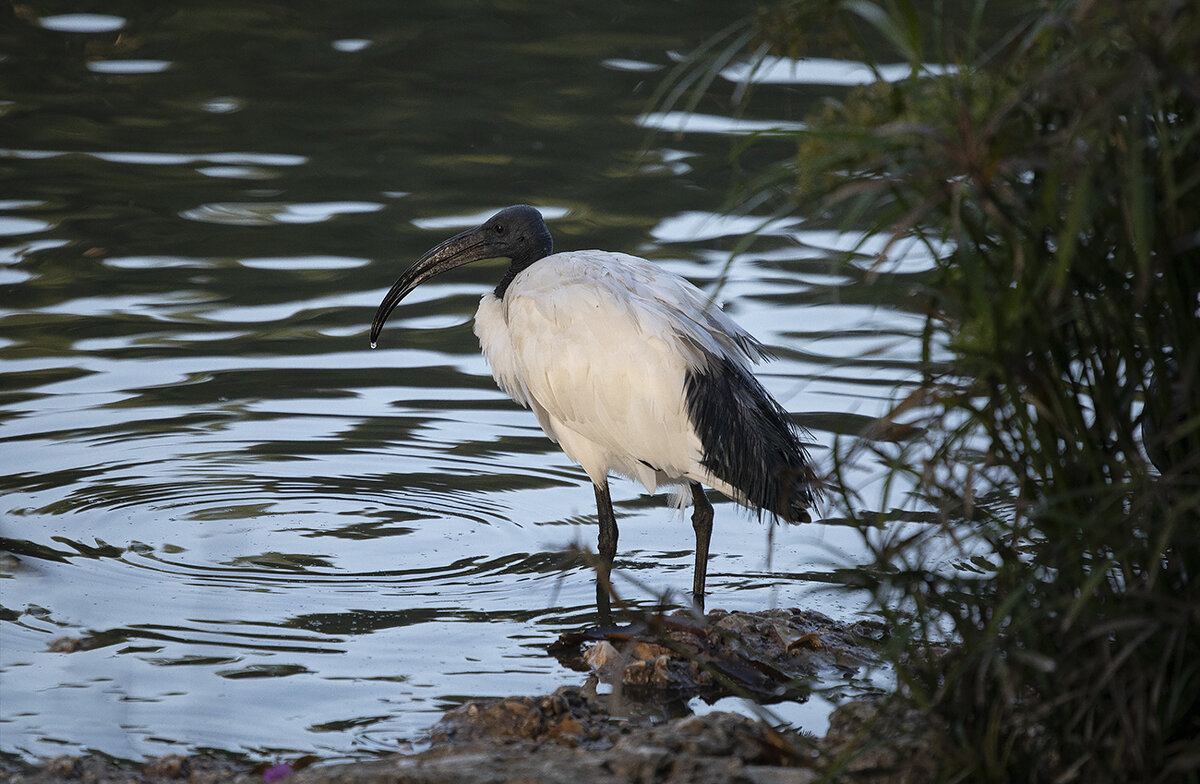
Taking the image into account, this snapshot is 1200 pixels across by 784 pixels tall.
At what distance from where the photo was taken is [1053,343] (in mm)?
2875

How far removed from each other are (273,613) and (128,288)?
463cm

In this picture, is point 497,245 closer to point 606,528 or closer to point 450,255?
point 450,255

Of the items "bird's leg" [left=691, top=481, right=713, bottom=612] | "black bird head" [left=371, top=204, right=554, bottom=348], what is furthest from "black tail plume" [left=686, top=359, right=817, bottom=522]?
"black bird head" [left=371, top=204, right=554, bottom=348]

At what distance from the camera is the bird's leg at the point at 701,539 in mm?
5348

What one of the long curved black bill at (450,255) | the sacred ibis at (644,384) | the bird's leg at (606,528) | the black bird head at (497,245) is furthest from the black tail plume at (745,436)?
the long curved black bill at (450,255)

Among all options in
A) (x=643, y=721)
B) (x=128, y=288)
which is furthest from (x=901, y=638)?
(x=128, y=288)

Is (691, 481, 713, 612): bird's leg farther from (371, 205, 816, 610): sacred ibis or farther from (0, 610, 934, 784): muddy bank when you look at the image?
(0, 610, 934, 784): muddy bank

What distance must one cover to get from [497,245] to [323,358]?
2031mm

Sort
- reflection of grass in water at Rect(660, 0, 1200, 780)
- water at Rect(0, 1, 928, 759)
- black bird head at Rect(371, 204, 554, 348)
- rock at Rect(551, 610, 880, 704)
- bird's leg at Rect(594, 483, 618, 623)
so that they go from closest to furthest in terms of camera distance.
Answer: reflection of grass in water at Rect(660, 0, 1200, 780)
rock at Rect(551, 610, 880, 704)
water at Rect(0, 1, 928, 759)
bird's leg at Rect(594, 483, 618, 623)
black bird head at Rect(371, 204, 554, 348)

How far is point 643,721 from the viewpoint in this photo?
4281 millimetres

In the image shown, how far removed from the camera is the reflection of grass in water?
2.56 m

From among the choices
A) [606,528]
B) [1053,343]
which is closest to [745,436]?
[606,528]

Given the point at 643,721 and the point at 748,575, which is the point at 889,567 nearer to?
the point at 643,721

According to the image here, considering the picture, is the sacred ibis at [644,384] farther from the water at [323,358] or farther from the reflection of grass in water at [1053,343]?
the reflection of grass in water at [1053,343]
